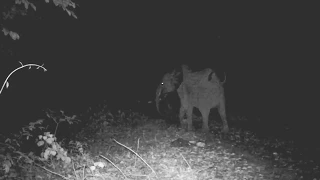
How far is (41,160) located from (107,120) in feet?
7.59

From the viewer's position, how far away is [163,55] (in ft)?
36.6

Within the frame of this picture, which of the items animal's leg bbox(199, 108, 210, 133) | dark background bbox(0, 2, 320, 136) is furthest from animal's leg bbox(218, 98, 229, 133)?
dark background bbox(0, 2, 320, 136)

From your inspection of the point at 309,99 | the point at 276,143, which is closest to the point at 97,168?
the point at 276,143

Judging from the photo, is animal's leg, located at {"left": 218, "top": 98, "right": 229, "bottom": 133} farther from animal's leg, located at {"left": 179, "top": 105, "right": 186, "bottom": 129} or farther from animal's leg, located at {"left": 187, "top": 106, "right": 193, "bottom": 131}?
animal's leg, located at {"left": 179, "top": 105, "right": 186, "bottom": 129}

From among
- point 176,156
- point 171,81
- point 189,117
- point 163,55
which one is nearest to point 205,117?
point 189,117

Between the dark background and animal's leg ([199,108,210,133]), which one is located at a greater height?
the dark background

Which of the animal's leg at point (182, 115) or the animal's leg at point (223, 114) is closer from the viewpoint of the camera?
the animal's leg at point (223, 114)

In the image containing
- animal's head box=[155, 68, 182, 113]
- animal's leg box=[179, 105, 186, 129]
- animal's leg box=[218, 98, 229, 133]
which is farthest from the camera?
animal's head box=[155, 68, 182, 113]

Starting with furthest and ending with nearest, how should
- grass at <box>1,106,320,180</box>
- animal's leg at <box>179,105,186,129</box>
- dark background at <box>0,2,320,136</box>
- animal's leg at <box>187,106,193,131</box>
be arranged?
1. dark background at <box>0,2,320,136</box>
2. animal's leg at <box>179,105,186,129</box>
3. animal's leg at <box>187,106,193,131</box>
4. grass at <box>1,106,320,180</box>

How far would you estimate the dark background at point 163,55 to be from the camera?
7.66 meters

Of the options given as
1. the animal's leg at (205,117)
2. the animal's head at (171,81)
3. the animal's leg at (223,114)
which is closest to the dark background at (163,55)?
the animal's leg at (223,114)

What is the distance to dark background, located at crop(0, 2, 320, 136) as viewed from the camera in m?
7.66

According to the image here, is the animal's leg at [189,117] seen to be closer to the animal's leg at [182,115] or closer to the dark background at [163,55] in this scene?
the animal's leg at [182,115]

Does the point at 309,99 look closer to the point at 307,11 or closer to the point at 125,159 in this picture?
the point at 307,11
